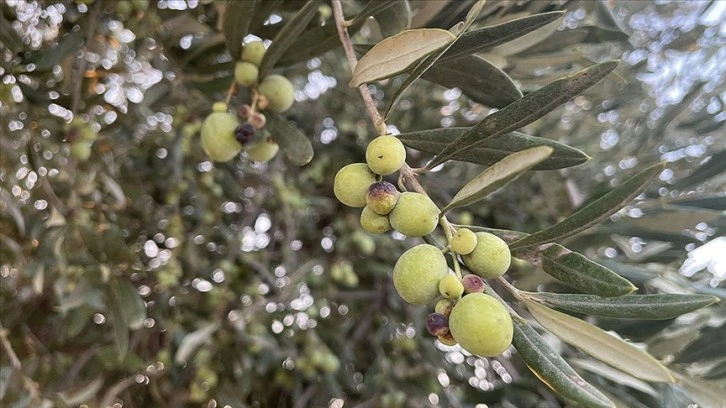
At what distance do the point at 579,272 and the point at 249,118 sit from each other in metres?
0.56

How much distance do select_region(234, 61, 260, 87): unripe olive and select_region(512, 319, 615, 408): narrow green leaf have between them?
604mm

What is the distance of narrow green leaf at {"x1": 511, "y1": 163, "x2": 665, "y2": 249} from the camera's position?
1.94ft

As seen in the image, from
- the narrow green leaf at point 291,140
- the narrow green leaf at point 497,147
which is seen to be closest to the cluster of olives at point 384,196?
the narrow green leaf at point 497,147

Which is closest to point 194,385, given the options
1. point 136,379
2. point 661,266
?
point 136,379

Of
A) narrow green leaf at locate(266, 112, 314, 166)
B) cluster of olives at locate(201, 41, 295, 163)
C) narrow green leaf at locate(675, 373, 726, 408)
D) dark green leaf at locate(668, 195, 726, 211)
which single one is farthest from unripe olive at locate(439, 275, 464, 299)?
dark green leaf at locate(668, 195, 726, 211)

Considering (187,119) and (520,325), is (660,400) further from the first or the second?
(187,119)

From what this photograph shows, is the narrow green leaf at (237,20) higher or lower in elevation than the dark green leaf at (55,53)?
higher

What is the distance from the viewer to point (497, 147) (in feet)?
2.34

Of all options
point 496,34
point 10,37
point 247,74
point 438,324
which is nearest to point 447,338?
point 438,324

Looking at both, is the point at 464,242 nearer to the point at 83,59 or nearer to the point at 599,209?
the point at 599,209

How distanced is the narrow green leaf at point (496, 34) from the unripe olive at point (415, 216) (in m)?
0.21

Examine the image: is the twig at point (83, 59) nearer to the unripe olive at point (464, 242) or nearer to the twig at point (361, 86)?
the twig at point (361, 86)

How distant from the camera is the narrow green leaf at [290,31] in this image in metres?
0.83

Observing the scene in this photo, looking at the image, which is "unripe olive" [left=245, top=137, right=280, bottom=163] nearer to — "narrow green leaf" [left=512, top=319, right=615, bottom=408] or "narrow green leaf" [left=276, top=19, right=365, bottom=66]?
"narrow green leaf" [left=276, top=19, right=365, bottom=66]
